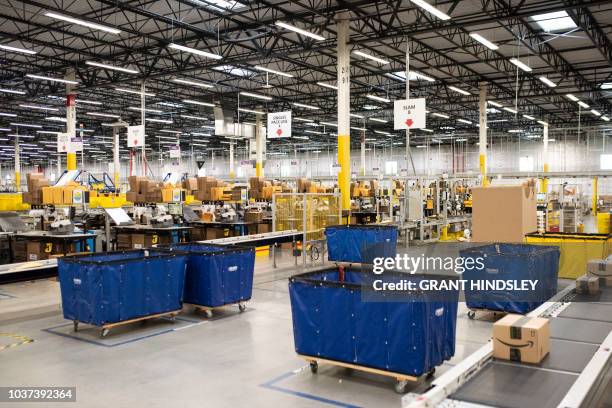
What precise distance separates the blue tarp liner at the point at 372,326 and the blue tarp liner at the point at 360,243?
18.5 feet

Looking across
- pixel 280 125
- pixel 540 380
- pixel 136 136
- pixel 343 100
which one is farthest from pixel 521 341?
pixel 136 136

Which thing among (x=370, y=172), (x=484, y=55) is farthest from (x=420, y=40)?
(x=370, y=172)

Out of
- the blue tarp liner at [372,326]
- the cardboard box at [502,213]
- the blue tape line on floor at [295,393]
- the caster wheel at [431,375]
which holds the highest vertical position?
the cardboard box at [502,213]

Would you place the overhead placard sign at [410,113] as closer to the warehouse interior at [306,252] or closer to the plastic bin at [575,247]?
the warehouse interior at [306,252]

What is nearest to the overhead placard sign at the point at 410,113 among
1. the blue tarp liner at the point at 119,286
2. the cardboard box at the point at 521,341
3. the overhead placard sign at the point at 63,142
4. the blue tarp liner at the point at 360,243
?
the blue tarp liner at the point at 360,243

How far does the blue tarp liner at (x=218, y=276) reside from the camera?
7.48 meters

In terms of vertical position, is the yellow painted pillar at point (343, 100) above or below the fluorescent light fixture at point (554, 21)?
below

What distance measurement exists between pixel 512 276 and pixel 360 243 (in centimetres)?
445

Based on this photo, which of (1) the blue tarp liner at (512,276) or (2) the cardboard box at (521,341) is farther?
(1) the blue tarp liner at (512,276)

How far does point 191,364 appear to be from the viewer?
5691 millimetres

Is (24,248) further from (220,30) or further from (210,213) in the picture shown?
(220,30)

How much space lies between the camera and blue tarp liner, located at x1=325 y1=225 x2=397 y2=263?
1107 centimetres

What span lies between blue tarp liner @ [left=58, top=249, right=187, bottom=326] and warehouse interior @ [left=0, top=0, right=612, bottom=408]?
0.03m

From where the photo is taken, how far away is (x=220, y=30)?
1700 centimetres
